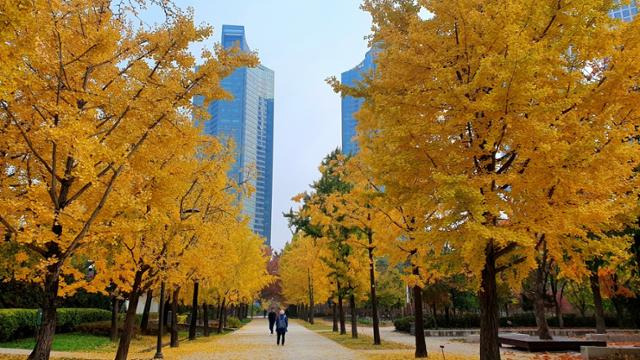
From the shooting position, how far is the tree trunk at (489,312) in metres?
7.83

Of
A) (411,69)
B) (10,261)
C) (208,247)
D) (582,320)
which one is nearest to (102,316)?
(208,247)

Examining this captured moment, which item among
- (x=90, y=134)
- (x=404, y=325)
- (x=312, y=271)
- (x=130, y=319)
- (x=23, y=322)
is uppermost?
(x=90, y=134)

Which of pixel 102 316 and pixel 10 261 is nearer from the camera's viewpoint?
pixel 10 261

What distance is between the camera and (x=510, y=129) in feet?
22.8

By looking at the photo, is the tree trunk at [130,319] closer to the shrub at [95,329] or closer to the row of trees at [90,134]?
the row of trees at [90,134]

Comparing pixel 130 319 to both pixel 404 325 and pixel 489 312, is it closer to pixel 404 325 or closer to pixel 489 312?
pixel 489 312

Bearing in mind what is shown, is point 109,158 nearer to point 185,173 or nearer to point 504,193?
point 185,173

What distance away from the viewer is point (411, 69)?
8.22 m

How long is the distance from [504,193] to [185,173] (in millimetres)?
6614

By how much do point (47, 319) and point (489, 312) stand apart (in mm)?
7786

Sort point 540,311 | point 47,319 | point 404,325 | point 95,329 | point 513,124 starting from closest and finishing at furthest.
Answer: point 513,124
point 47,319
point 540,311
point 95,329
point 404,325

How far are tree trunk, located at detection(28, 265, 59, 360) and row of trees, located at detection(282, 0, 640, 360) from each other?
231 inches

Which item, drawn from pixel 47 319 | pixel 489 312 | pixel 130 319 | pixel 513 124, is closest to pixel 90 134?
pixel 47 319

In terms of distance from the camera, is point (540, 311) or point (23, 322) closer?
point (23, 322)
